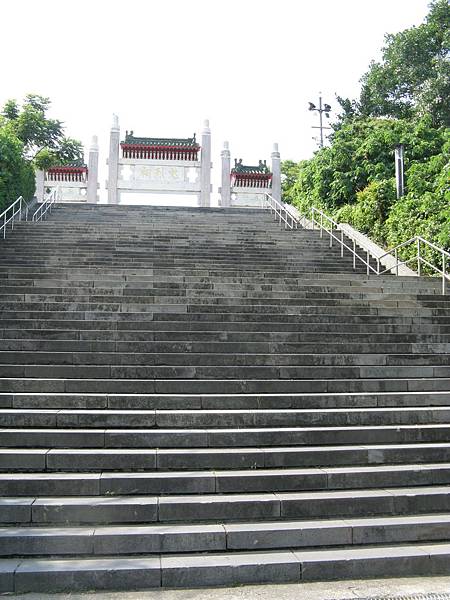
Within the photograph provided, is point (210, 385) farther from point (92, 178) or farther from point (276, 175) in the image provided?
point (276, 175)

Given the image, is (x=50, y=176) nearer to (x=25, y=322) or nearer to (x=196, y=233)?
(x=196, y=233)

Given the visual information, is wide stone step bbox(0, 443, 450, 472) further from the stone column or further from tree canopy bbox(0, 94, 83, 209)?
the stone column

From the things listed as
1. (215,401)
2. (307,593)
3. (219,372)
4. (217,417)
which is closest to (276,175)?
(219,372)

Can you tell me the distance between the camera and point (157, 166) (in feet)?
73.7

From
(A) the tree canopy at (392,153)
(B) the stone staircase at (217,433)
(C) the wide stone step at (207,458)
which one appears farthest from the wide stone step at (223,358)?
(A) the tree canopy at (392,153)

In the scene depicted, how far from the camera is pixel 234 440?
525 centimetres

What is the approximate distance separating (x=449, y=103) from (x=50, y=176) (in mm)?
20442

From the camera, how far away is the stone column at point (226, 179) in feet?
75.3

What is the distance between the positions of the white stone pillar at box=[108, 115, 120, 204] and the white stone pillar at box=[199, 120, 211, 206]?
3.46 metres

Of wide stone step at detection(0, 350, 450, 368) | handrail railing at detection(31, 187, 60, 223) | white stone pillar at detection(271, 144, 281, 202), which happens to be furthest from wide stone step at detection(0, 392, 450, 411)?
white stone pillar at detection(271, 144, 281, 202)

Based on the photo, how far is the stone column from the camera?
23.0 meters

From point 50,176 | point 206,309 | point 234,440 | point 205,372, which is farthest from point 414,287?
point 50,176

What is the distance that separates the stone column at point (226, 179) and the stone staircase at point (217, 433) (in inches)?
537

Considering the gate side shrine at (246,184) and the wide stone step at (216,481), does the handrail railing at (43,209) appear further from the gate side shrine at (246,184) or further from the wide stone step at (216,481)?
the wide stone step at (216,481)
